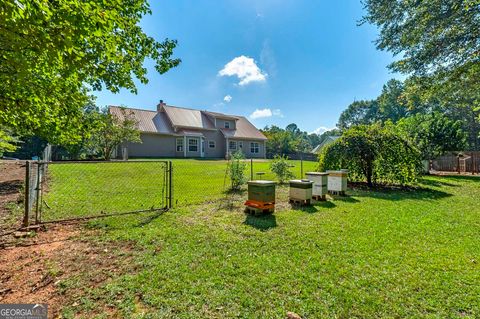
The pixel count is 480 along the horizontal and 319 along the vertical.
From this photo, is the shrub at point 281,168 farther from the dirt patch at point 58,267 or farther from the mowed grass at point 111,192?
the dirt patch at point 58,267

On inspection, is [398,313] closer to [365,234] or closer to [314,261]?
[314,261]

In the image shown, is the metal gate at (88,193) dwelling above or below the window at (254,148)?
below

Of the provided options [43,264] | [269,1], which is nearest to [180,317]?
[43,264]

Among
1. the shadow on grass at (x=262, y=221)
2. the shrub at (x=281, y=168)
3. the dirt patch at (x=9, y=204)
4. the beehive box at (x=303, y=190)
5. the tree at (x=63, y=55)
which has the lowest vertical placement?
the shadow on grass at (x=262, y=221)

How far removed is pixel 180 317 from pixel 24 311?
1.62 m

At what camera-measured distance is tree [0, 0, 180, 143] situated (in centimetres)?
272

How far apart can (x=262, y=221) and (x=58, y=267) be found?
364cm

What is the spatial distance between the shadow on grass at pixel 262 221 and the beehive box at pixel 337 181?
145 inches

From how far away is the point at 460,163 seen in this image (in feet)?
59.4

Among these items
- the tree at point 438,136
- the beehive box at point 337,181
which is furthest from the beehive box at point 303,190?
the tree at point 438,136

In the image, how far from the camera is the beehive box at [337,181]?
816cm

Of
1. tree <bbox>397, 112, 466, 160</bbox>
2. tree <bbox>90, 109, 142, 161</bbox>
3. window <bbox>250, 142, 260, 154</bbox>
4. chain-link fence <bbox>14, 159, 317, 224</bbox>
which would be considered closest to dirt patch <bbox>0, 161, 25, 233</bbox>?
chain-link fence <bbox>14, 159, 317, 224</bbox>

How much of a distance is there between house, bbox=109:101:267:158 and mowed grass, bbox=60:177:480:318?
18157mm

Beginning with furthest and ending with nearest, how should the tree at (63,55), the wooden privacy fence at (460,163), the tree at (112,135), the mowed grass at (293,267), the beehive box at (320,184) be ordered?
the tree at (112,135) < the wooden privacy fence at (460,163) < the beehive box at (320,184) < the tree at (63,55) < the mowed grass at (293,267)
